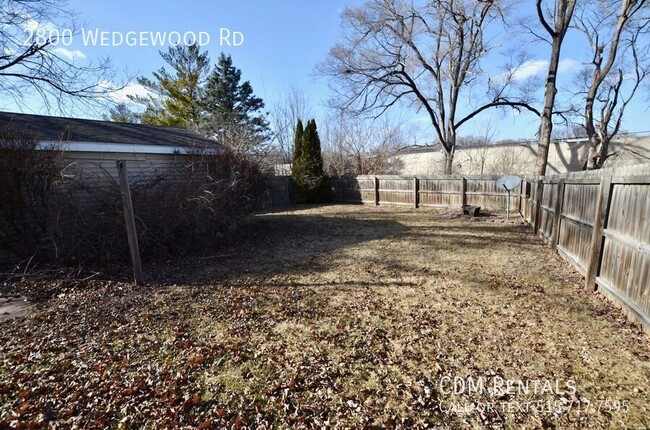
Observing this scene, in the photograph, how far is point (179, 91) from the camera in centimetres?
2081

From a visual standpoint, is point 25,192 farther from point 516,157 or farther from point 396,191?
point 516,157

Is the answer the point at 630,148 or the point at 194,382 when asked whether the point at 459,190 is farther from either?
the point at 194,382

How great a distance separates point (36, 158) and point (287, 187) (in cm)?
1213

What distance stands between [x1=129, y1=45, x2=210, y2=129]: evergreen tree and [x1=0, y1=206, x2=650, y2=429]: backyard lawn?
19.3 metres

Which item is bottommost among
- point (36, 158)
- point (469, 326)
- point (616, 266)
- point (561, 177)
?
point (469, 326)

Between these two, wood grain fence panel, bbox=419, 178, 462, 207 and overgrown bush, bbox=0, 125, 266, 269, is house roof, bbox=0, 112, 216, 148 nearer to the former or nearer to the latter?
overgrown bush, bbox=0, 125, 266, 269

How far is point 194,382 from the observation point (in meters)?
2.37

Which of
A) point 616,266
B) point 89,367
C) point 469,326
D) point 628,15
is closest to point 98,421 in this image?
point 89,367

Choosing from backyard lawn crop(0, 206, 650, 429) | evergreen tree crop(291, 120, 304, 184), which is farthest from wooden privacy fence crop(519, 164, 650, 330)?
evergreen tree crop(291, 120, 304, 184)

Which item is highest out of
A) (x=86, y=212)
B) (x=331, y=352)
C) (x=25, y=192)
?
(x=25, y=192)

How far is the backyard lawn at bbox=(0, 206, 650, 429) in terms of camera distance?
6.68 ft

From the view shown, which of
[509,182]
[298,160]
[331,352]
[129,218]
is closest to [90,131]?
[129,218]

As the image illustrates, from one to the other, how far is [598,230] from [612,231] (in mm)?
286

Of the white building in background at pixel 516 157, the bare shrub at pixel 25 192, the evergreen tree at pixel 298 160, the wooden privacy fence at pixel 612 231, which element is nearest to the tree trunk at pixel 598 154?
the white building in background at pixel 516 157
